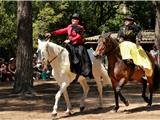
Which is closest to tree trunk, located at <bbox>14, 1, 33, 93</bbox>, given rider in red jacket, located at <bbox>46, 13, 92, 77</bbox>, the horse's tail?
rider in red jacket, located at <bbox>46, 13, 92, 77</bbox>

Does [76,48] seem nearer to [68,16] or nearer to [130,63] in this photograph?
[130,63]

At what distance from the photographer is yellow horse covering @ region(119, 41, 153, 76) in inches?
488

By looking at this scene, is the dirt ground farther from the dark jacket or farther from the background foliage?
the background foliage

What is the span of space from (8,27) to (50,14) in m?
4.29

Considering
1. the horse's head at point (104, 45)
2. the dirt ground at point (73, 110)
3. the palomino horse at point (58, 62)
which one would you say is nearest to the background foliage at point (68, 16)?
the dirt ground at point (73, 110)

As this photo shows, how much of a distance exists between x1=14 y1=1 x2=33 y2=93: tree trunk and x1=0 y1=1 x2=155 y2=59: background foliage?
1132 inches

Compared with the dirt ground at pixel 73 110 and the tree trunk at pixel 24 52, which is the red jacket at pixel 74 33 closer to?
the dirt ground at pixel 73 110

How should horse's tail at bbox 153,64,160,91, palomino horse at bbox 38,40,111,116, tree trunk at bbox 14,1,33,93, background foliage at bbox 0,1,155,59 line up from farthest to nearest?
1. background foliage at bbox 0,1,155,59
2. tree trunk at bbox 14,1,33,93
3. horse's tail at bbox 153,64,160,91
4. palomino horse at bbox 38,40,111,116

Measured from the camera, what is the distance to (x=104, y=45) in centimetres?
1215

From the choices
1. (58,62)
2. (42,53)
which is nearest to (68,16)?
(58,62)

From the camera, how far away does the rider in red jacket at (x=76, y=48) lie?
41.5ft

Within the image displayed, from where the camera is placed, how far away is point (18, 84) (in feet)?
60.6

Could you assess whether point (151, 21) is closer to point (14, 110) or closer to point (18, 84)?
point (18, 84)

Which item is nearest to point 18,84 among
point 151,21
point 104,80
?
point 104,80
